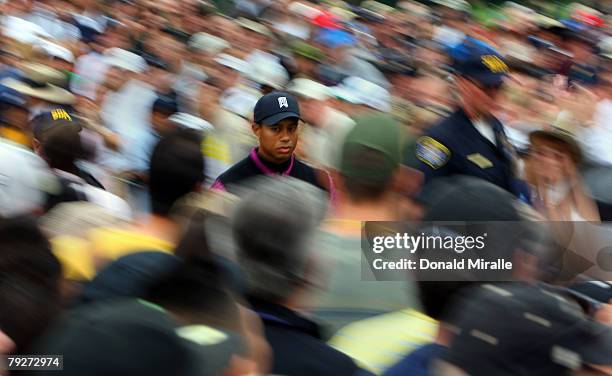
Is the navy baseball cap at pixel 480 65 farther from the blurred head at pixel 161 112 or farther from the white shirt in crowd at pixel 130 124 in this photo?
the white shirt in crowd at pixel 130 124

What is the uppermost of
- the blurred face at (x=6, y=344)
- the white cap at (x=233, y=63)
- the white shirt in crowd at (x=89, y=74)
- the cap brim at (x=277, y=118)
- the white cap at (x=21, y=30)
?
the blurred face at (x=6, y=344)

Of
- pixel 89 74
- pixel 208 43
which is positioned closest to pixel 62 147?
pixel 89 74

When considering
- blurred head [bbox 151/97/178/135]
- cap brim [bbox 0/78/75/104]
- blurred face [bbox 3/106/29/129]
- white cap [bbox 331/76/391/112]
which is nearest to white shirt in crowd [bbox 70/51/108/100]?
cap brim [bbox 0/78/75/104]

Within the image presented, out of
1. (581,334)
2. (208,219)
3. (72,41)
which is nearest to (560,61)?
(72,41)

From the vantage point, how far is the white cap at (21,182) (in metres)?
4.08

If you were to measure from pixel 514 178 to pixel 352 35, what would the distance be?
6081 mm

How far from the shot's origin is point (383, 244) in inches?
137

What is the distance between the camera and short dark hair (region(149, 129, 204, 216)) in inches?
151

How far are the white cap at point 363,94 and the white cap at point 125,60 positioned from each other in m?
1.61

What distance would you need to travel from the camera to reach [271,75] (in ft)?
28.3

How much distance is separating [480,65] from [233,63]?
3.57 m

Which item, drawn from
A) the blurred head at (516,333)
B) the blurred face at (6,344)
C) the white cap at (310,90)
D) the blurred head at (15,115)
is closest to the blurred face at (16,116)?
the blurred head at (15,115)

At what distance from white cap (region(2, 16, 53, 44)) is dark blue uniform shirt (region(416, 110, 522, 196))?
451cm

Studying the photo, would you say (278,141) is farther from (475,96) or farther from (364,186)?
(364,186)
